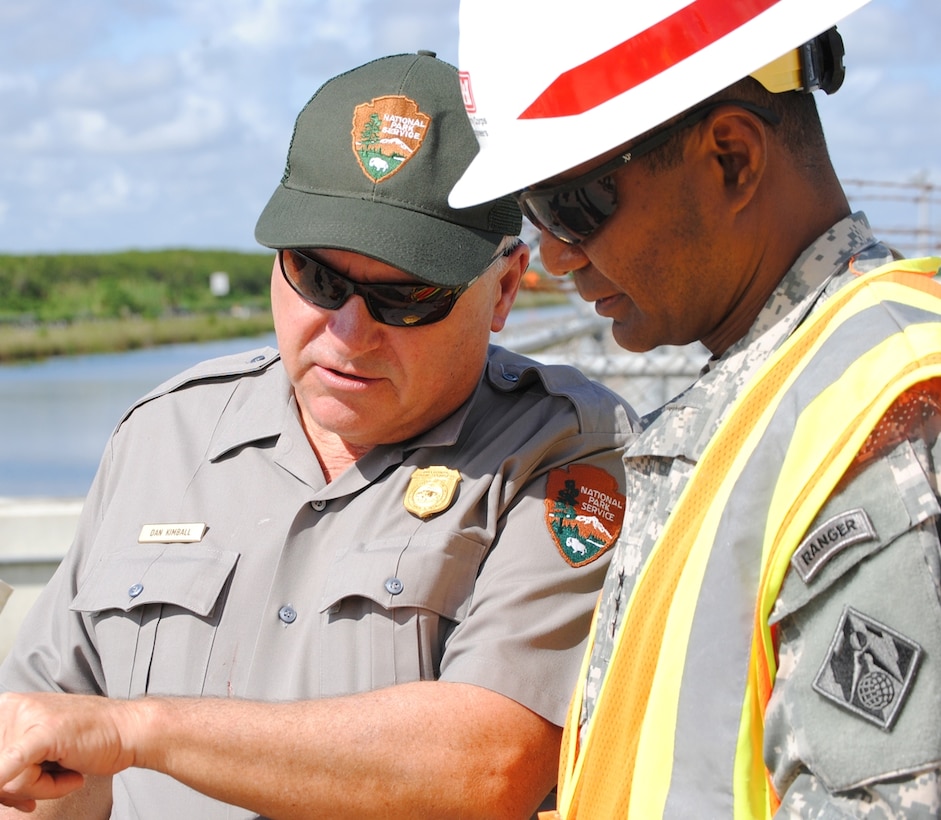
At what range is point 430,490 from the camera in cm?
233

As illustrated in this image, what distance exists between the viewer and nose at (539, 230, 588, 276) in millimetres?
1717

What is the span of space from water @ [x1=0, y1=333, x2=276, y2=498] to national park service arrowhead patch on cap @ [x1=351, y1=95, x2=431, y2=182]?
2.72 m

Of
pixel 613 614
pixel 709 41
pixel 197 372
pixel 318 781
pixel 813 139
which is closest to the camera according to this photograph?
pixel 709 41

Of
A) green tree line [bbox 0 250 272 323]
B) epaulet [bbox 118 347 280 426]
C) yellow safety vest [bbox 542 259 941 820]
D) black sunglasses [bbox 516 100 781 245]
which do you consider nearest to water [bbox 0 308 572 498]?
green tree line [bbox 0 250 272 323]

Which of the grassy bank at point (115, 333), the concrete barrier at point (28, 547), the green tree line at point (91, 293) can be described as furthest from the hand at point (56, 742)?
the grassy bank at point (115, 333)

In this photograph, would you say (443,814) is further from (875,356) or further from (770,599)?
(875,356)

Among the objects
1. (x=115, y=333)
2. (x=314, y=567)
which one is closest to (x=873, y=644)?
(x=314, y=567)

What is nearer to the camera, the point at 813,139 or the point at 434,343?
the point at 813,139

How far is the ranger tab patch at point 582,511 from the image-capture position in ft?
7.29

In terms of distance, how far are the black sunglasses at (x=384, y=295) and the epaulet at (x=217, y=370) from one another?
501mm

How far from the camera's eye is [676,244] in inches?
61.3

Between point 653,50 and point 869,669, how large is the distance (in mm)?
805

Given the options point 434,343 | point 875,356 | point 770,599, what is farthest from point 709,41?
point 434,343

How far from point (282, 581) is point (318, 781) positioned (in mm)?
449
